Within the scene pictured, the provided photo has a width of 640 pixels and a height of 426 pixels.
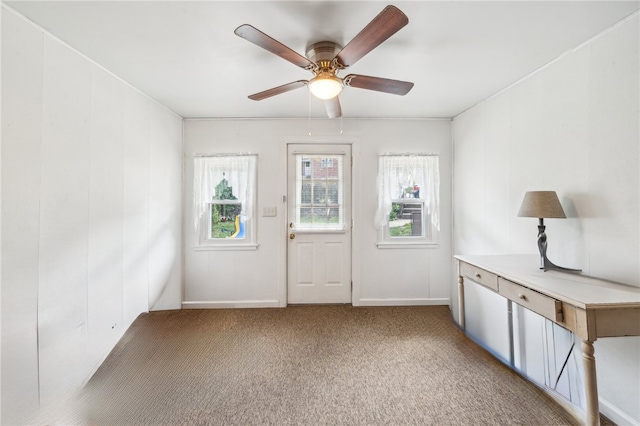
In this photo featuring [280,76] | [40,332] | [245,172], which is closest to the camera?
[40,332]

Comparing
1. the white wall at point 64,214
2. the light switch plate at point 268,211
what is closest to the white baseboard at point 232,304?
the white wall at point 64,214

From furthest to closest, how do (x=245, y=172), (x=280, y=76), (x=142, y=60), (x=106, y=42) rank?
(x=245, y=172) < (x=280, y=76) < (x=142, y=60) < (x=106, y=42)

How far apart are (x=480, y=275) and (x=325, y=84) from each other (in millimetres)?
1797

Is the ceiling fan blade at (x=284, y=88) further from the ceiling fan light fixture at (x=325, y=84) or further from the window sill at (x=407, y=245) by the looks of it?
the window sill at (x=407, y=245)

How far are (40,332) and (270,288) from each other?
6.44 feet

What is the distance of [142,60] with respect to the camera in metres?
1.84

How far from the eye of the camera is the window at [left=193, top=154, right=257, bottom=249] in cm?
309

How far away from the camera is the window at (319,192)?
10.4ft

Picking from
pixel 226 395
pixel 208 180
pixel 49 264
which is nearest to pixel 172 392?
pixel 226 395

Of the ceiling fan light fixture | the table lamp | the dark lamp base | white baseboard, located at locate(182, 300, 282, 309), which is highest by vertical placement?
the ceiling fan light fixture

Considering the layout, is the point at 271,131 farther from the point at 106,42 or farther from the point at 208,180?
the point at 106,42

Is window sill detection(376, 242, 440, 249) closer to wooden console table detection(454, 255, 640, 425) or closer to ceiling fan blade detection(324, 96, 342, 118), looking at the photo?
wooden console table detection(454, 255, 640, 425)

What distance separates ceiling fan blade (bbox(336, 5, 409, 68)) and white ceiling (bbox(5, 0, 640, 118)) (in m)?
0.21

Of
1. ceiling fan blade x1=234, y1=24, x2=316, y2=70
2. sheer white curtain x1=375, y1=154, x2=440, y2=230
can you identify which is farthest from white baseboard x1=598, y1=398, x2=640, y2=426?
ceiling fan blade x1=234, y1=24, x2=316, y2=70
